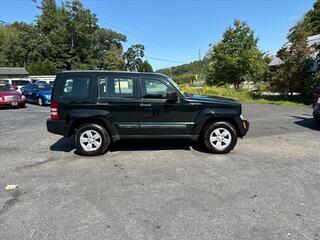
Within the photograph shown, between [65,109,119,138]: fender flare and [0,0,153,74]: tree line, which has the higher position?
[0,0,153,74]: tree line

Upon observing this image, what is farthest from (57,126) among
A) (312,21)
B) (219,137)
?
(312,21)

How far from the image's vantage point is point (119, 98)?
6844 millimetres

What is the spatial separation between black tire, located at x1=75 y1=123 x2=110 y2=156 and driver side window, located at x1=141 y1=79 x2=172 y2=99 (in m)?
1.22

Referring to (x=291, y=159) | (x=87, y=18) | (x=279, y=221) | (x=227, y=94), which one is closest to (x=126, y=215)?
(x=279, y=221)

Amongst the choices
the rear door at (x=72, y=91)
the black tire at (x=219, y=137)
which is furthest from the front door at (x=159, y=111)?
the rear door at (x=72, y=91)

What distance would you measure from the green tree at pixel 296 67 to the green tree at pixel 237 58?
541 centimetres

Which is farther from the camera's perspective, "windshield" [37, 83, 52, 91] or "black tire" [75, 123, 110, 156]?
"windshield" [37, 83, 52, 91]

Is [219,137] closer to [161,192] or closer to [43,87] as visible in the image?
[161,192]

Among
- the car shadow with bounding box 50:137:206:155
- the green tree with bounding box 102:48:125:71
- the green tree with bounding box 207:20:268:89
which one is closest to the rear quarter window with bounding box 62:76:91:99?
the car shadow with bounding box 50:137:206:155

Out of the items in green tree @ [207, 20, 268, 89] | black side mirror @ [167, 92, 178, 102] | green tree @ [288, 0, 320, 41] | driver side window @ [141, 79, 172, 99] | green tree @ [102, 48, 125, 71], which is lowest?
black side mirror @ [167, 92, 178, 102]

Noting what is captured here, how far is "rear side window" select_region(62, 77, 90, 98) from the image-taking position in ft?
22.4

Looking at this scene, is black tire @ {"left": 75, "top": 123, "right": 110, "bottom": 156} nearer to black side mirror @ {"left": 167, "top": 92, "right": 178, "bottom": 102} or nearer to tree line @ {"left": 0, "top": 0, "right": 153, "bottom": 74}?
black side mirror @ {"left": 167, "top": 92, "right": 178, "bottom": 102}

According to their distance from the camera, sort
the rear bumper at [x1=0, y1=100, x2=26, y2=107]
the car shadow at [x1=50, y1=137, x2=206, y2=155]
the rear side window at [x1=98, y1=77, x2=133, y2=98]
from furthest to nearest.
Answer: the rear bumper at [x1=0, y1=100, x2=26, y2=107] < the car shadow at [x1=50, y1=137, x2=206, y2=155] < the rear side window at [x1=98, y1=77, x2=133, y2=98]

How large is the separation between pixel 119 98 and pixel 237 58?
2246cm
